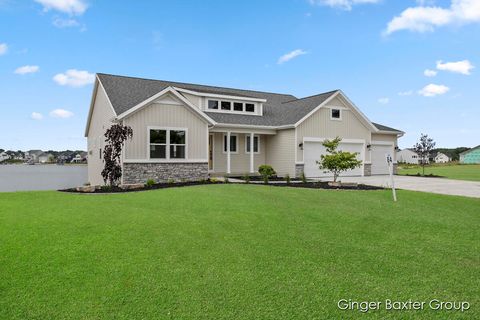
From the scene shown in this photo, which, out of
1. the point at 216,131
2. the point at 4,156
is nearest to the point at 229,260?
the point at 216,131

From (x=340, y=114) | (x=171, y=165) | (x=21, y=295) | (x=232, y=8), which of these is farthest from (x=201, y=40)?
(x=21, y=295)

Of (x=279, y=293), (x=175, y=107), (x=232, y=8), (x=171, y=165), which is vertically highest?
(x=232, y=8)

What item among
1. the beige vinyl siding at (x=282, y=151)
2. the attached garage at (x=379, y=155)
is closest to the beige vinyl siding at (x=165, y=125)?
the beige vinyl siding at (x=282, y=151)

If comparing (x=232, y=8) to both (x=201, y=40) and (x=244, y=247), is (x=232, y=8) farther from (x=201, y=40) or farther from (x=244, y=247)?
(x=244, y=247)

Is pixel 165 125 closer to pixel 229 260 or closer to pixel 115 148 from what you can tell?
pixel 115 148

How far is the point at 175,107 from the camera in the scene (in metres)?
17.1

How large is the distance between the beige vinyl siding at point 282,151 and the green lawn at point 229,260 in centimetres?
1186

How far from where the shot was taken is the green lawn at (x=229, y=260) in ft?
11.6

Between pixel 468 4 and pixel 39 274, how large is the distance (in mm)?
17482

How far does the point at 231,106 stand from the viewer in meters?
22.1

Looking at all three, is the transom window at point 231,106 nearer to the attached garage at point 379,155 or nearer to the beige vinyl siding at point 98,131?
the beige vinyl siding at point 98,131

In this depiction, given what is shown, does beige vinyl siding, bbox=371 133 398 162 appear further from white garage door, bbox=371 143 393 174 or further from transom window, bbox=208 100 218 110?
transom window, bbox=208 100 218 110

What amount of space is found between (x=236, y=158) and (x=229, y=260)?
1679 centimetres

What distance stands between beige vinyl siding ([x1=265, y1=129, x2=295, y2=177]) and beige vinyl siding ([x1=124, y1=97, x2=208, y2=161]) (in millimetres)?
5524
